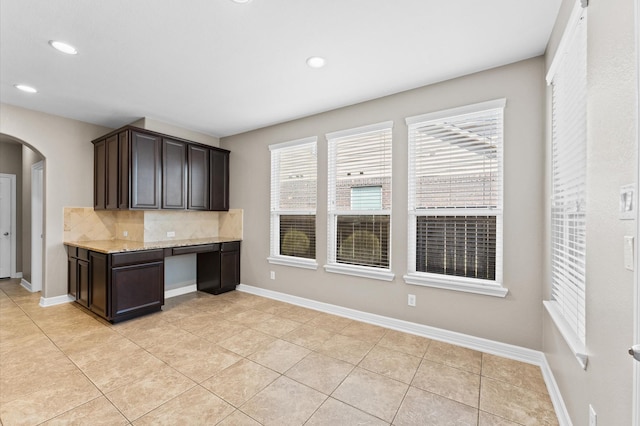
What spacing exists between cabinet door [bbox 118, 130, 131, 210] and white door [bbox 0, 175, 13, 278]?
11.9 ft

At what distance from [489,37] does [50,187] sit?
5485 mm

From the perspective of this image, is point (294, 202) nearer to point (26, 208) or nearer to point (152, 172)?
point (152, 172)

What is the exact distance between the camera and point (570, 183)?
5.93 feet

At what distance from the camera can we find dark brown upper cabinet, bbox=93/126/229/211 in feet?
12.3

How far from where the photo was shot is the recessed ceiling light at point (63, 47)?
2.32 m

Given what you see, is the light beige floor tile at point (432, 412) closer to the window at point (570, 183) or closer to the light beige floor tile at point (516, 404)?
the light beige floor tile at point (516, 404)

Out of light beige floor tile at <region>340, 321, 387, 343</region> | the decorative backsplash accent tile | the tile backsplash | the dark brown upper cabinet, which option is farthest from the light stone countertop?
light beige floor tile at <region>340, 321, 387, 343</region>

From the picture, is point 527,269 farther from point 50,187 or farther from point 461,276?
point 50,187

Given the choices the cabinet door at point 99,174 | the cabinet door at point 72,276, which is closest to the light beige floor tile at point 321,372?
the cabinet door at point 72,276

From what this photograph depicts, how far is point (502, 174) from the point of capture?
2.64 meters

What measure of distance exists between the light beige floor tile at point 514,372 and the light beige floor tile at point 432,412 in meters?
0.56

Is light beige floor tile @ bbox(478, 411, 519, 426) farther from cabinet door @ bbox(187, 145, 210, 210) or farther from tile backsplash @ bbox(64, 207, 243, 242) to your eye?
cabinet door @ bbox(187, 145, 210, 210)

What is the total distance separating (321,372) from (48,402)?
1.95 metres

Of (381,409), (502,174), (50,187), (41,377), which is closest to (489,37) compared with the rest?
(502,174)
